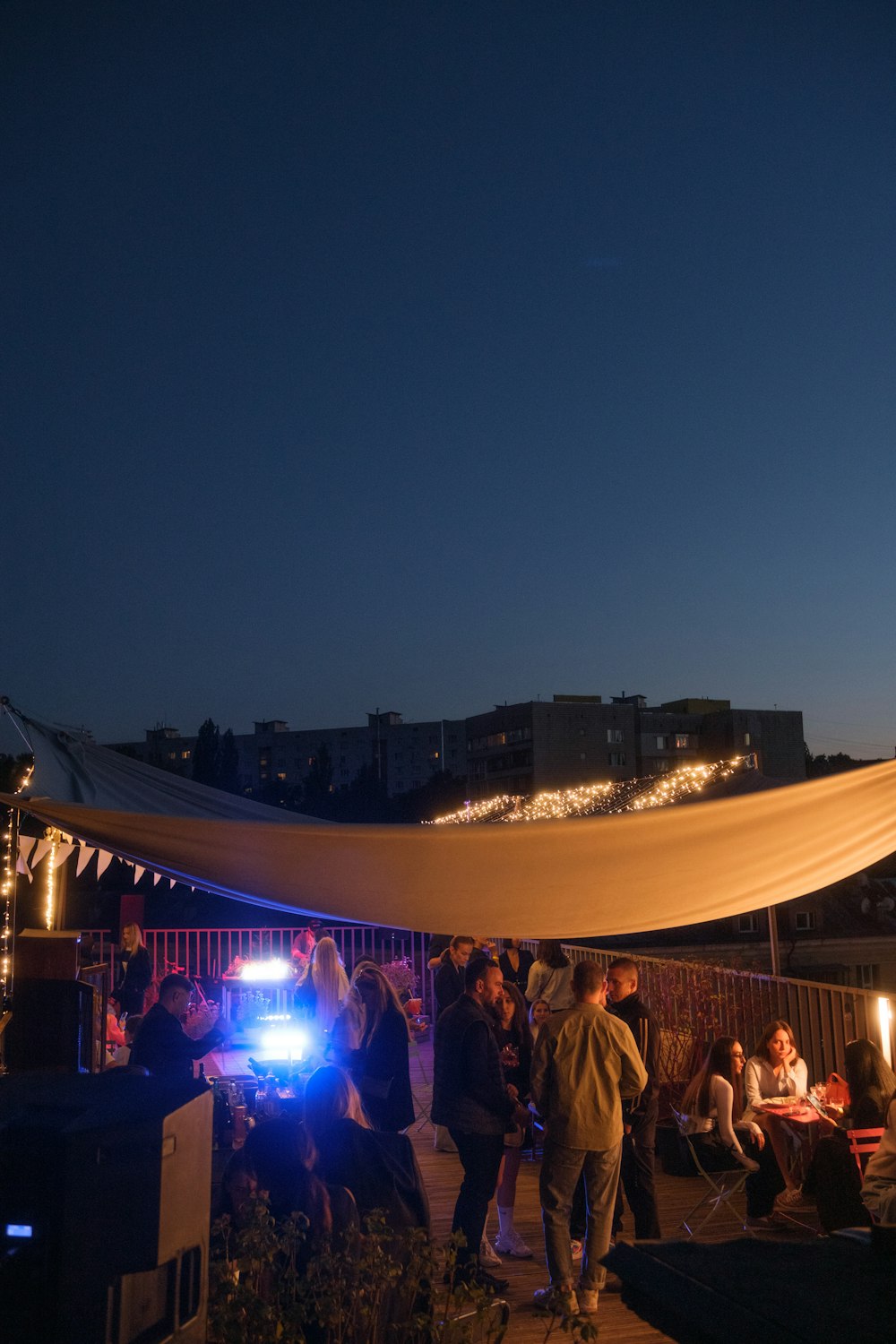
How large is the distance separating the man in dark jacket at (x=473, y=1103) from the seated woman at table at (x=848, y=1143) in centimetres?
164

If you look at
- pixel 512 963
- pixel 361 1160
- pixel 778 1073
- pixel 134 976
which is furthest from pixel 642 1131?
pixel 134 976

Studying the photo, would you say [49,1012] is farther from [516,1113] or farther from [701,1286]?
[701,1286]

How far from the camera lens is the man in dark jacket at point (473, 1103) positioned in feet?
15.6

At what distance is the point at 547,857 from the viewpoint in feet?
13.9

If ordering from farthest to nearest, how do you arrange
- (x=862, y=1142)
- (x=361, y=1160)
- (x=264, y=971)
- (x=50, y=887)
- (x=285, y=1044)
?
(x=264, y=971), (x=50, y=887), (x=285, y=1044), (x=862, y=1142), (x=361, y=1160)

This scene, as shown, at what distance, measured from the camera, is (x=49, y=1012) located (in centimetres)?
587

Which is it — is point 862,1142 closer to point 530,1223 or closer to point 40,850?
point 530,1223

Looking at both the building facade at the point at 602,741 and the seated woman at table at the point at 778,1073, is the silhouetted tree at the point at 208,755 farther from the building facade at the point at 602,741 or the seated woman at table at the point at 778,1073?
the seated woman at table at the point at 778,1073

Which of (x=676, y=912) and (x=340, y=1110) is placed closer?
(x=340, y=1110)

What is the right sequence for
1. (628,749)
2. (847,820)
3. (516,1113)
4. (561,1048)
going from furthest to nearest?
1. (628,749)
2. (516,1113)
3. (561,1048)
4. (847,820)

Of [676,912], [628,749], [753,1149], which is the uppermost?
[628,749]

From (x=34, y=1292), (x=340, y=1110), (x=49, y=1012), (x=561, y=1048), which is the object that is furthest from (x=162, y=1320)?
(x=49, y=1012)

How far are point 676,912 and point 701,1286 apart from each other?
3.07 m

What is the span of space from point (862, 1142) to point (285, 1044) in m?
4.18
